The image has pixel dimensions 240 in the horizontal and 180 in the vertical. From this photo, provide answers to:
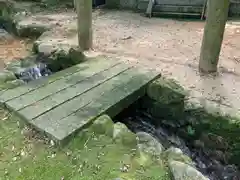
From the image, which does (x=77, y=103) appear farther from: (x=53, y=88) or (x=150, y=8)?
(x=150, y=8)

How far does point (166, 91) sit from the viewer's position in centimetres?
421

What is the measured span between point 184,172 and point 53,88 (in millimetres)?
2294

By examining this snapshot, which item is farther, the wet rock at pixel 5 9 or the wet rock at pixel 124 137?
the wet rock at pixel 5 9

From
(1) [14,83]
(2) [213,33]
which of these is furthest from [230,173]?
(1) [14,83]

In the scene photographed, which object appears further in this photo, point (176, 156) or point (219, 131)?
point (219, 131)

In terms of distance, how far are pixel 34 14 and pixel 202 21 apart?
182 inches

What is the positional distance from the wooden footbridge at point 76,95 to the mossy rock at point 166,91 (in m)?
0.12

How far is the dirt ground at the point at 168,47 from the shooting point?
4289mm

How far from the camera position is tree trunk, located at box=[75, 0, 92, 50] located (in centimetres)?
519

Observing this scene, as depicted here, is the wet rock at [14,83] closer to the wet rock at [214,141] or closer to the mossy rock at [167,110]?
the mossy rock at [167,110]

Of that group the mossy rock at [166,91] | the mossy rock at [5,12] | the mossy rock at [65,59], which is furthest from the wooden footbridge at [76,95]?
the mossy rock at [5,12]

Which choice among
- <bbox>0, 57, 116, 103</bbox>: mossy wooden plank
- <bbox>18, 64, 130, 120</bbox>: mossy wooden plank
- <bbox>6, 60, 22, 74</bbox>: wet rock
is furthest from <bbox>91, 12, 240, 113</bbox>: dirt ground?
<bbox>6, 60, 22, 74</bbox>: wet rock

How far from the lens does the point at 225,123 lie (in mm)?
3676

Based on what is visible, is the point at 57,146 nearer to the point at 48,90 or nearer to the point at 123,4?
the point at 48,90
